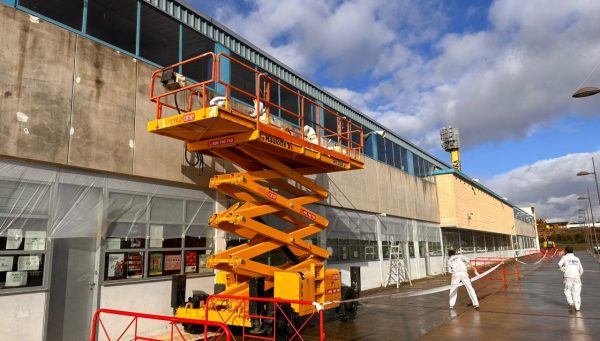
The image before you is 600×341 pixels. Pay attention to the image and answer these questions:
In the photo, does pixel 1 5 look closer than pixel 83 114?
Yes

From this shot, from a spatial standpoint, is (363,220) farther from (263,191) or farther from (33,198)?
(33,198)

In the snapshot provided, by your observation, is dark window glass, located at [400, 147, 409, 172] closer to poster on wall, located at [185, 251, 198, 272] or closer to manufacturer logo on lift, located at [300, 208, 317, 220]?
manufacturer logo on lift, located at [300, 208, 317, 220]

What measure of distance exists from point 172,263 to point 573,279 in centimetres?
1094

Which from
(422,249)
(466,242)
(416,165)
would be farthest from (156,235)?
(466,242)

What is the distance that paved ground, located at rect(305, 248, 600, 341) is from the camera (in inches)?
360

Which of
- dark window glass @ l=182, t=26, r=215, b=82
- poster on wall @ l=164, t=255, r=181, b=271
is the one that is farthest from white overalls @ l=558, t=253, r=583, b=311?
dark window glass @ l=182, t=26, r=215, b=82

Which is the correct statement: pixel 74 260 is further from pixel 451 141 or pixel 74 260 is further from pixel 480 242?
pixel 451 141

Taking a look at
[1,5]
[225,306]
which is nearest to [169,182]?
[225,306]

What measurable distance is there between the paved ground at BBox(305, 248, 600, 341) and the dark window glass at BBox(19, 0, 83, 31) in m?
7.95

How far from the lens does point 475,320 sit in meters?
10.8

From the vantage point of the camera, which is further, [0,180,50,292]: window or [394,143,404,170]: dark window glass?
[394,143,404,170]: dark window glass

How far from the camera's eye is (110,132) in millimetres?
8516

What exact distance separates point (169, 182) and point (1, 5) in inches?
176

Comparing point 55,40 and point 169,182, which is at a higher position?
point 55,40
